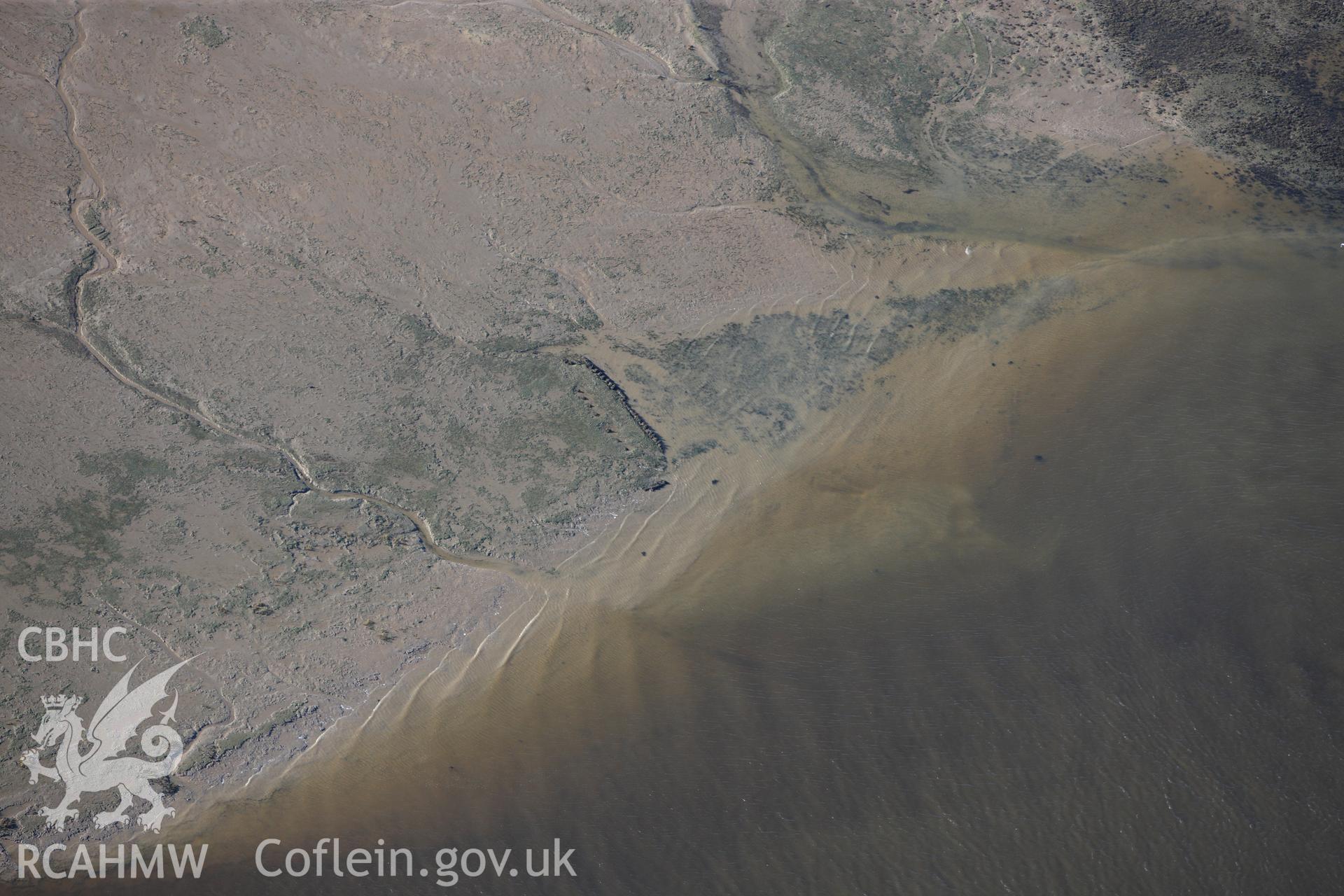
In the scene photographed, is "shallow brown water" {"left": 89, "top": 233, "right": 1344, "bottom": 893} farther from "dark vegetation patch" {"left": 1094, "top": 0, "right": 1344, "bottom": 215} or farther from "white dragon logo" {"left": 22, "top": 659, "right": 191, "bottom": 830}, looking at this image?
"dark vegetation patch" {"left": 1094, "top": 0, "right": 1344, "bottom": 215}

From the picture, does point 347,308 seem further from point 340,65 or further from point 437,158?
point 340,65

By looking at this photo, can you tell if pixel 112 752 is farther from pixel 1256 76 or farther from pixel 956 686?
pixel 1256 76

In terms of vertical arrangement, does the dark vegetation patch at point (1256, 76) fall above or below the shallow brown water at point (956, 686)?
above


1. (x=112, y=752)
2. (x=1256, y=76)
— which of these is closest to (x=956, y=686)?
(x=112, y=752)

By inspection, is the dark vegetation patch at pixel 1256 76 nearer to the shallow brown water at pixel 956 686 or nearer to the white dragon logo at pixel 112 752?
the shallow brown water at pixel 956 686

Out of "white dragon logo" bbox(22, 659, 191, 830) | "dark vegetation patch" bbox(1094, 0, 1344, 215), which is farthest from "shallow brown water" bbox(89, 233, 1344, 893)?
"dark vegetation patch" bbox(1094, 0, 1344, 215)

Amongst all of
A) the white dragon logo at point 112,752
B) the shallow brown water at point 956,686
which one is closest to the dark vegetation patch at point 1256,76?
the shallow brown water at point 956,686

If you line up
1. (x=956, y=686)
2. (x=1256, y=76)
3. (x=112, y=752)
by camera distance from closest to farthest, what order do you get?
1. (x=112, y=752)
2. (x=956, y=686)
3. (x=1256, y=76)
